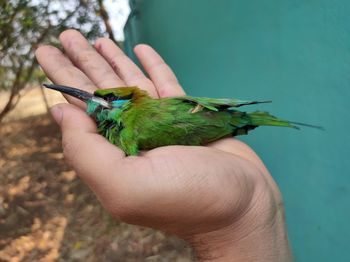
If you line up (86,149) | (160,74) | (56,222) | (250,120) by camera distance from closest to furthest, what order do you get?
1. (86,149)
2. (250,120)
3. (160,74)
4. (56,222)

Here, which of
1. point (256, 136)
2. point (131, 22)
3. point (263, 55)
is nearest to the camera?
point (263, 55)

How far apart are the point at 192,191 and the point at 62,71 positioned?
1313mm

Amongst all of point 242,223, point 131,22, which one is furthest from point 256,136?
point 131,22

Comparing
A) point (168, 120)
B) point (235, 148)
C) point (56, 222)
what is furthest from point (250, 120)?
point (56, 222)

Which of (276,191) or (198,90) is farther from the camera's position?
(198,90)

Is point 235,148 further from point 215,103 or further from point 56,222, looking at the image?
point 56,222

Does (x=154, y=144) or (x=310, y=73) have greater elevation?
(x=310, y=73)

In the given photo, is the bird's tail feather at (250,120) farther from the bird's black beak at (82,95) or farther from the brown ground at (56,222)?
the brown ground at (56,222)

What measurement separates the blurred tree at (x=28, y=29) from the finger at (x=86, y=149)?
2.78 metres

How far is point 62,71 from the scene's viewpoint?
2674 mm

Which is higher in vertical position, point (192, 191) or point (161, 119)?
point (161, 119)

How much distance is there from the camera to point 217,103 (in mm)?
2307

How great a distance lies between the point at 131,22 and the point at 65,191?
2.60 metres

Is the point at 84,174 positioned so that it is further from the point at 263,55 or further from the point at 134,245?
the point at 134,245
